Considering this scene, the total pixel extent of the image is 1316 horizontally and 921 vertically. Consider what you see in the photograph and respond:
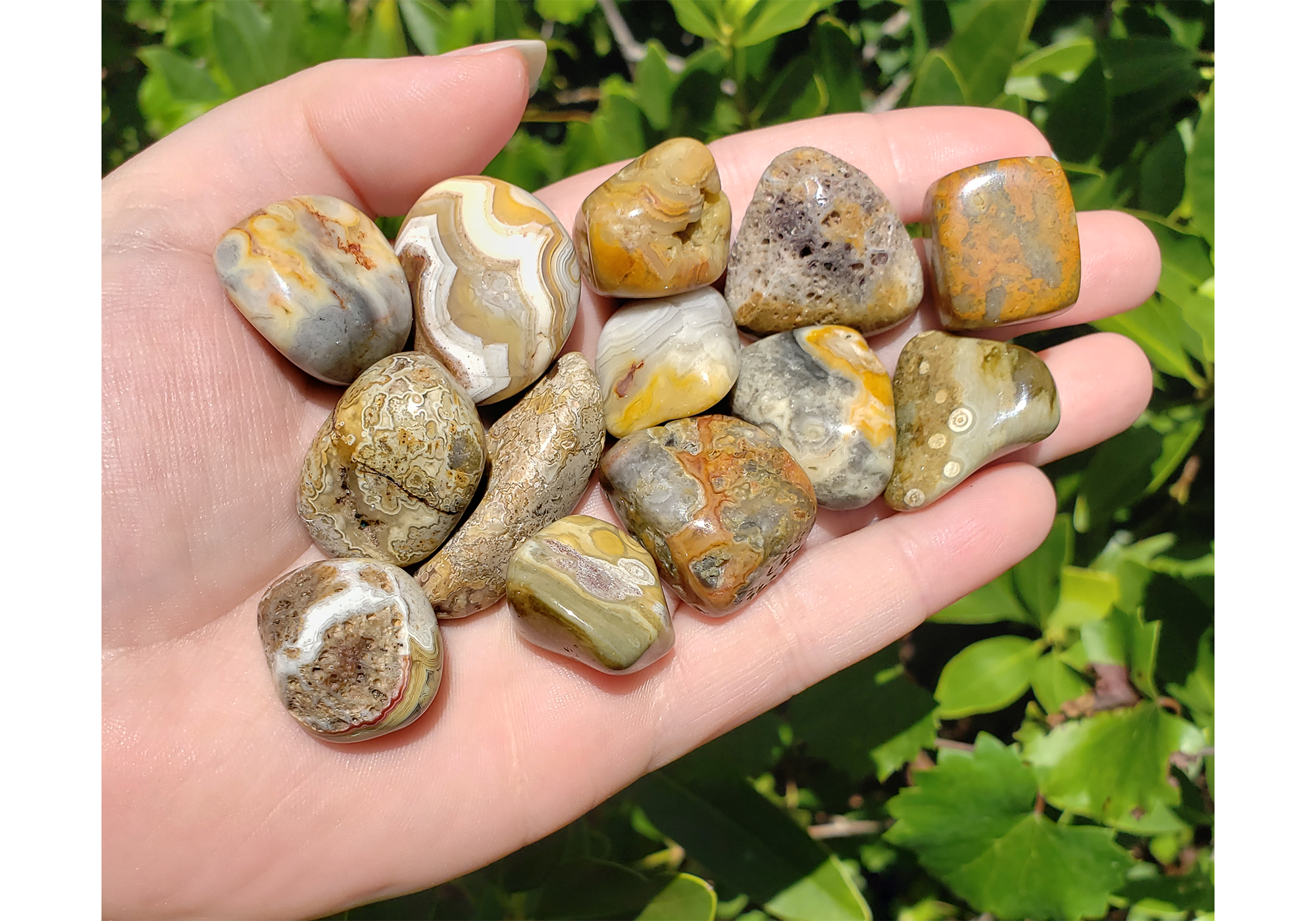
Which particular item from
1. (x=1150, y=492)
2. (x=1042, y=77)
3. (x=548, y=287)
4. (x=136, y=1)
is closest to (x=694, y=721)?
(x=548, y=287)

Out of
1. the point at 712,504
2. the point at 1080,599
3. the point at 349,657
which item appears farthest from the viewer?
the point at 1080,599

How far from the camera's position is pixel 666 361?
1.67m

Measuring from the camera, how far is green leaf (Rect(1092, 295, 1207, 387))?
1.84m

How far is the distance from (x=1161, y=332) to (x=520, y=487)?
1301mm

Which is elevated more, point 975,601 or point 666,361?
point 666,361

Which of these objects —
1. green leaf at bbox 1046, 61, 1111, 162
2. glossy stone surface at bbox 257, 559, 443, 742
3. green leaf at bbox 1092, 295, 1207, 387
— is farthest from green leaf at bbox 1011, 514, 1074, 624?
glossy stone surface at bbox 257, 559, 443, 742

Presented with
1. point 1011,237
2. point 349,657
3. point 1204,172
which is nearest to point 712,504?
point 349,657

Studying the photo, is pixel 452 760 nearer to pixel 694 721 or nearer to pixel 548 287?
pixel 694 721

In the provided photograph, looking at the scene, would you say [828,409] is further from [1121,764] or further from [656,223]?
[1121,764]

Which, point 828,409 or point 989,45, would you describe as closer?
point 828,409

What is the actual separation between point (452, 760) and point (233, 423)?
2.18ft

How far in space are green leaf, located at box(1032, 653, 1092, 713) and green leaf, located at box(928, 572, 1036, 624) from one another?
88 mm

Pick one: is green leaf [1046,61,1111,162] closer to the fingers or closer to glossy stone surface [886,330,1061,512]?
glossy stone surface [886,330,1061,512]
